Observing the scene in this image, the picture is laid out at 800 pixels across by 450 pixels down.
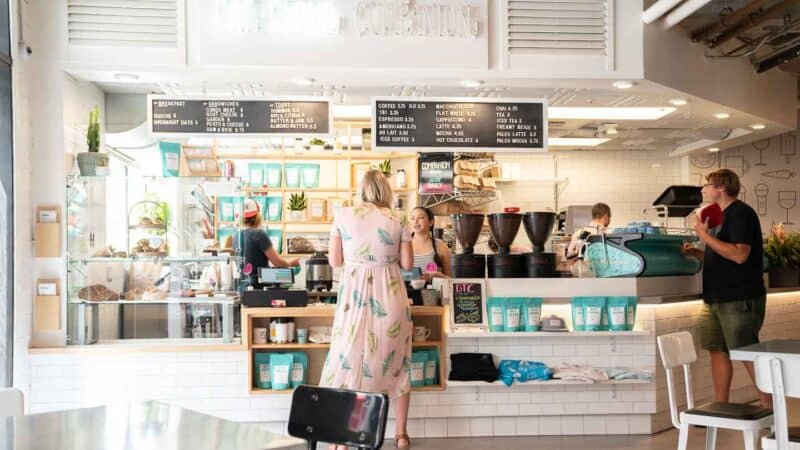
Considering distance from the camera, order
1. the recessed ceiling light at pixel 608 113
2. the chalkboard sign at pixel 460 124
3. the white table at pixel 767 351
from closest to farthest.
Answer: the white table at pixel 767 351
the chalkboard sign at pixel 460 124
the recessed ceiling light at pixel 608 113

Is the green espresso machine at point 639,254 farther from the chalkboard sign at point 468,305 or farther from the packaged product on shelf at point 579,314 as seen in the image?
the chalkboard sign at point 468,305

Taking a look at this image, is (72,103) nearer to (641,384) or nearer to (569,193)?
(641,384)

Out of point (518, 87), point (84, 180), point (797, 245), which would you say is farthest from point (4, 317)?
point (797, 245)

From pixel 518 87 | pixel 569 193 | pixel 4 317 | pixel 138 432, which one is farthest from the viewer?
pixel 569 193

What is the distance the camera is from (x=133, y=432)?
247 cm

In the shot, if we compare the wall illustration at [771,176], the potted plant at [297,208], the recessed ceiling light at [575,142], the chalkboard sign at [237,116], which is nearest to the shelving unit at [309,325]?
the chalkboard sign at [237,116]

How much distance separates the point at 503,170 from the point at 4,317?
5.65 meters

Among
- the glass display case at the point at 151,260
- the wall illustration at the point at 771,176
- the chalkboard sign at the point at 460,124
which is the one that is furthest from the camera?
the wall illustration at the point at 771,176

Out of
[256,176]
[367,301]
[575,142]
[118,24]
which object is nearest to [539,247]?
[367,301]

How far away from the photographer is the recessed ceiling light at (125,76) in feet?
17.8

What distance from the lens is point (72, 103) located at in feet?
18.1

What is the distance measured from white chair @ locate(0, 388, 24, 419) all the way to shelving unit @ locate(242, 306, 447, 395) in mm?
2307

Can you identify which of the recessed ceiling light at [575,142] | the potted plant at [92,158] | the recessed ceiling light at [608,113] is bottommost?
the potted plant at [92,158]

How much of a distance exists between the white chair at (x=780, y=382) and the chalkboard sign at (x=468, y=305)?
2282 millimetres
